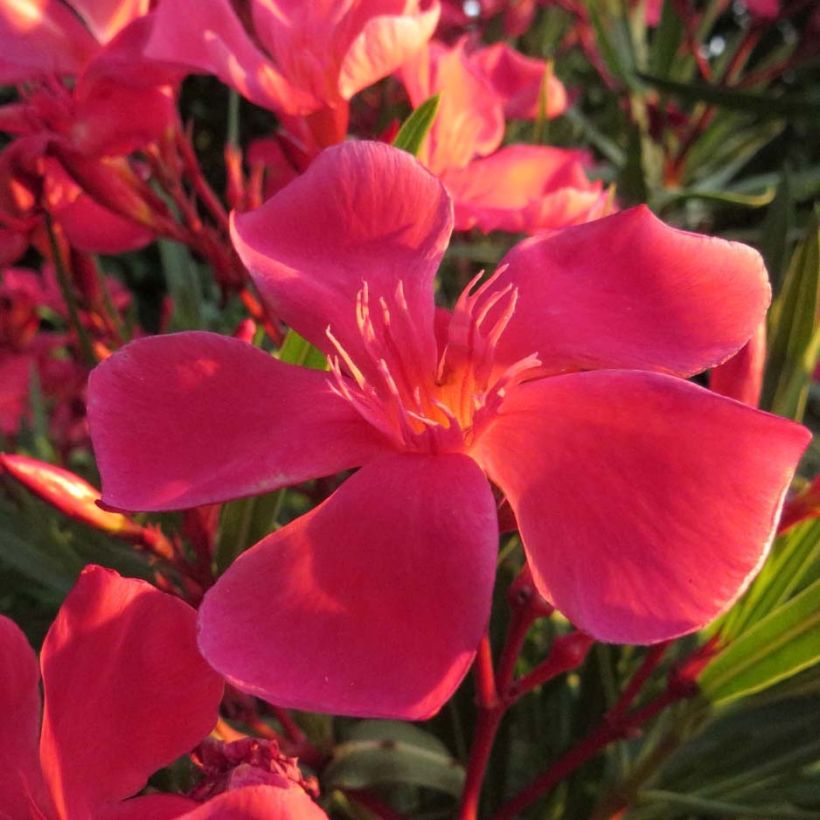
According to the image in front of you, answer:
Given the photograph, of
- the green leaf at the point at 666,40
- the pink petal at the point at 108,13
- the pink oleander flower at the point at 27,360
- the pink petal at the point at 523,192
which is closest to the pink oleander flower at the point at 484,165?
the pink petal at the point at 523,192

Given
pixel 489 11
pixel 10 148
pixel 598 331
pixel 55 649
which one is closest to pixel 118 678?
pixel 55 649

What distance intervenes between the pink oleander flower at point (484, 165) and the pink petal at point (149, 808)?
1.37ft

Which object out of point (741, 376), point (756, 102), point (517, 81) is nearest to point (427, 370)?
point (741, 376)

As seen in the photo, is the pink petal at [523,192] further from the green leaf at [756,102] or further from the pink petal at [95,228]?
the green leaf at [756,102]

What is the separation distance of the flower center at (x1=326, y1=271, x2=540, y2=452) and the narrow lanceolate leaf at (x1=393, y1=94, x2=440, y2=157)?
4.9 inches

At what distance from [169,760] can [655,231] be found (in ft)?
1.16

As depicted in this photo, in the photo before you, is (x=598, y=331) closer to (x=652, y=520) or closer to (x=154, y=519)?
(x=652, y=520)

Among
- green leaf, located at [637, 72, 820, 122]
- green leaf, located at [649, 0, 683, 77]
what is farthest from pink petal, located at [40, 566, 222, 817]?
green leaf, located at [649, 0, 683, 77]

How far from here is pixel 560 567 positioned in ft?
1.40

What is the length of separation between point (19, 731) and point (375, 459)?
0.23 meters

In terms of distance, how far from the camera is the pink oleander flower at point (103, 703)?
0.44 m

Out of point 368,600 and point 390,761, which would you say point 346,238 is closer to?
point 368,600

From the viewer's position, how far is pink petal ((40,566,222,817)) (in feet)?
1.44

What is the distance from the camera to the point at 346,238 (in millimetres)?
542
